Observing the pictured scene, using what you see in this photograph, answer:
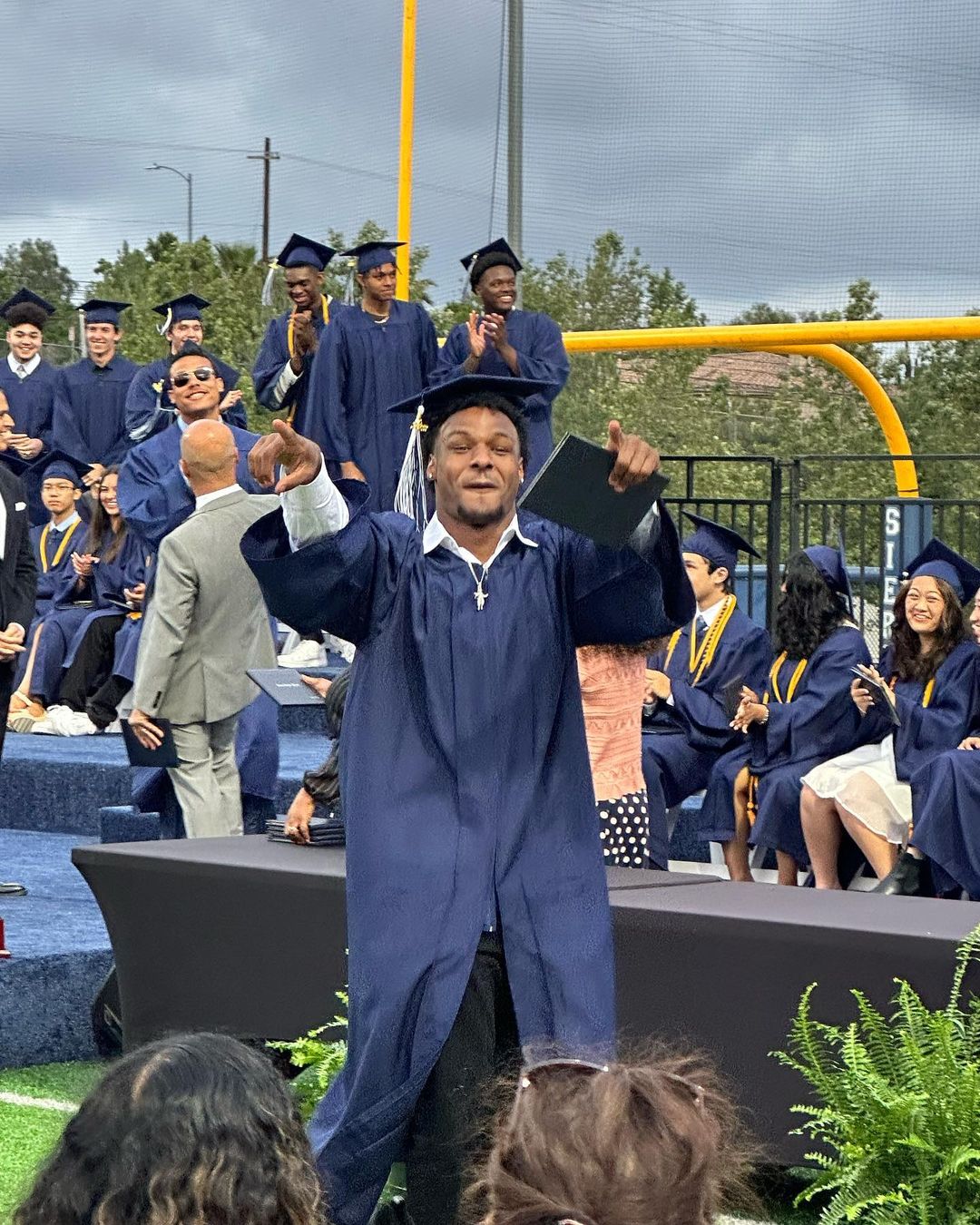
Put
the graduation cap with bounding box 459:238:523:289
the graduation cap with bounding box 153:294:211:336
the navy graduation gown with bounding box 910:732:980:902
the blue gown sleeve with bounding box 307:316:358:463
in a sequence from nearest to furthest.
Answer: the navy graduation gown with bounding box 910:732:980:902, the graduation cap with bounding box 459:238:523:289, the blue gown sleeve with bounding box 307:316:358:463, the graduation cap with bounding box 153:294:211:336

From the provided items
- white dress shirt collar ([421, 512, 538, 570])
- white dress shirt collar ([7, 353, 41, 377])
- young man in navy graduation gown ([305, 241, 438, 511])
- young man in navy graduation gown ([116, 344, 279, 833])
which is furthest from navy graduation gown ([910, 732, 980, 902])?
white dress shirt collar ([7, 353, 41, 377])

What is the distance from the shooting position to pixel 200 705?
6754mm

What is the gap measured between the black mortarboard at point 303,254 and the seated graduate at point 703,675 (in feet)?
10.9

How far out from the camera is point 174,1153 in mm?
1688

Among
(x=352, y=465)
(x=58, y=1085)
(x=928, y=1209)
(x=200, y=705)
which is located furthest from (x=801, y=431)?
(x=928, y=1209)

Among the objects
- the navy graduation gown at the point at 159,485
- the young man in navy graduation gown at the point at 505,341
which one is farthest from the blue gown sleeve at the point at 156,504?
the young man in navy graduation gown at the point at 505,341

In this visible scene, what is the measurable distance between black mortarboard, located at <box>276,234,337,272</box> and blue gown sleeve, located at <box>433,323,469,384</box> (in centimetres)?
76

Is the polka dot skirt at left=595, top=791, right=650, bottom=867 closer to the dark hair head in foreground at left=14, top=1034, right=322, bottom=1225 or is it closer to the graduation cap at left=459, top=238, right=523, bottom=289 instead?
the dark hair head in foreground at left=14, top=1034, right=322, bottom=1225

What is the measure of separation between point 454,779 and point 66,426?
9.73m

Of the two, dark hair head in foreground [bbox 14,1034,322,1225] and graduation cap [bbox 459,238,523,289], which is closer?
dark hair head in foreground [bbox 14,1034,322,1225]

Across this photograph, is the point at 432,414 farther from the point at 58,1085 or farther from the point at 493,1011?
the point at 58,1085

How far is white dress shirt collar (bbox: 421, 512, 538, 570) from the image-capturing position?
3449 millimetres

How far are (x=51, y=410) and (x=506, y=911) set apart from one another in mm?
10022

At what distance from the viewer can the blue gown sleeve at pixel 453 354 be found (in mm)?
10352
